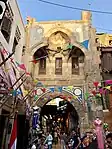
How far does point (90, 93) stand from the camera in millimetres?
13602

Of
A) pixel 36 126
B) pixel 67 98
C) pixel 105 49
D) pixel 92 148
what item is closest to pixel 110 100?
pixel 67 98

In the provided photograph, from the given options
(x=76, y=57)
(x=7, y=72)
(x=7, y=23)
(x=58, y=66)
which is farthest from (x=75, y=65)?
(x=7, y=72)

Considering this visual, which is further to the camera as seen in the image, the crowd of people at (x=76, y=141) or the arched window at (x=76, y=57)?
the arched window at (x=76, y=57)

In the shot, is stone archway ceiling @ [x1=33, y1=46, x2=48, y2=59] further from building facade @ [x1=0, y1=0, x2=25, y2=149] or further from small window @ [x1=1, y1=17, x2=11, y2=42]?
small window @ [x1=1, y1=17, x2=11, y2=42]

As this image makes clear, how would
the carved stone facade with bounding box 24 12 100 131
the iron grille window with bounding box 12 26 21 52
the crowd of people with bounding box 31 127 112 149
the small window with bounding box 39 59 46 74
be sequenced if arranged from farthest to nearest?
the small window with bounding box 39 59 46 74 → the carved stone facade with bounding box 24 12 100 131 → the iron grille window with bounding box 12 26 21 52 → the crowd of people with bounding box 31 127 112 149

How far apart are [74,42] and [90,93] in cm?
433

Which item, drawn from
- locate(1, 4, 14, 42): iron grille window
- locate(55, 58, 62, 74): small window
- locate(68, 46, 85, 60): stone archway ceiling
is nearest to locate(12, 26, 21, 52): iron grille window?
locate(1, 4, 14, 42): iron grille window

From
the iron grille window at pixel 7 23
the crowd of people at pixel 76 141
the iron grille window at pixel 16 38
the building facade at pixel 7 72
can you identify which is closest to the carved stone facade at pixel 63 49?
the crowd of people at pixel 76 141

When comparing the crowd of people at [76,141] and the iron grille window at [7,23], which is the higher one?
the iron grille window at [7,23]

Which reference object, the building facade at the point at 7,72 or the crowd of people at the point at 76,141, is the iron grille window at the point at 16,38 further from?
the crowd of people at the point at 76,141

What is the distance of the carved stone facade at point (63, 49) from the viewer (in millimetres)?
14883

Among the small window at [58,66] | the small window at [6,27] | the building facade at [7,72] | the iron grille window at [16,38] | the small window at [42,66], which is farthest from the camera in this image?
the small window at [42,66]

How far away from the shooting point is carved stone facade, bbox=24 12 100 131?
48.8 ft

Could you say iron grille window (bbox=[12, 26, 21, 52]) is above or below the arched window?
below
